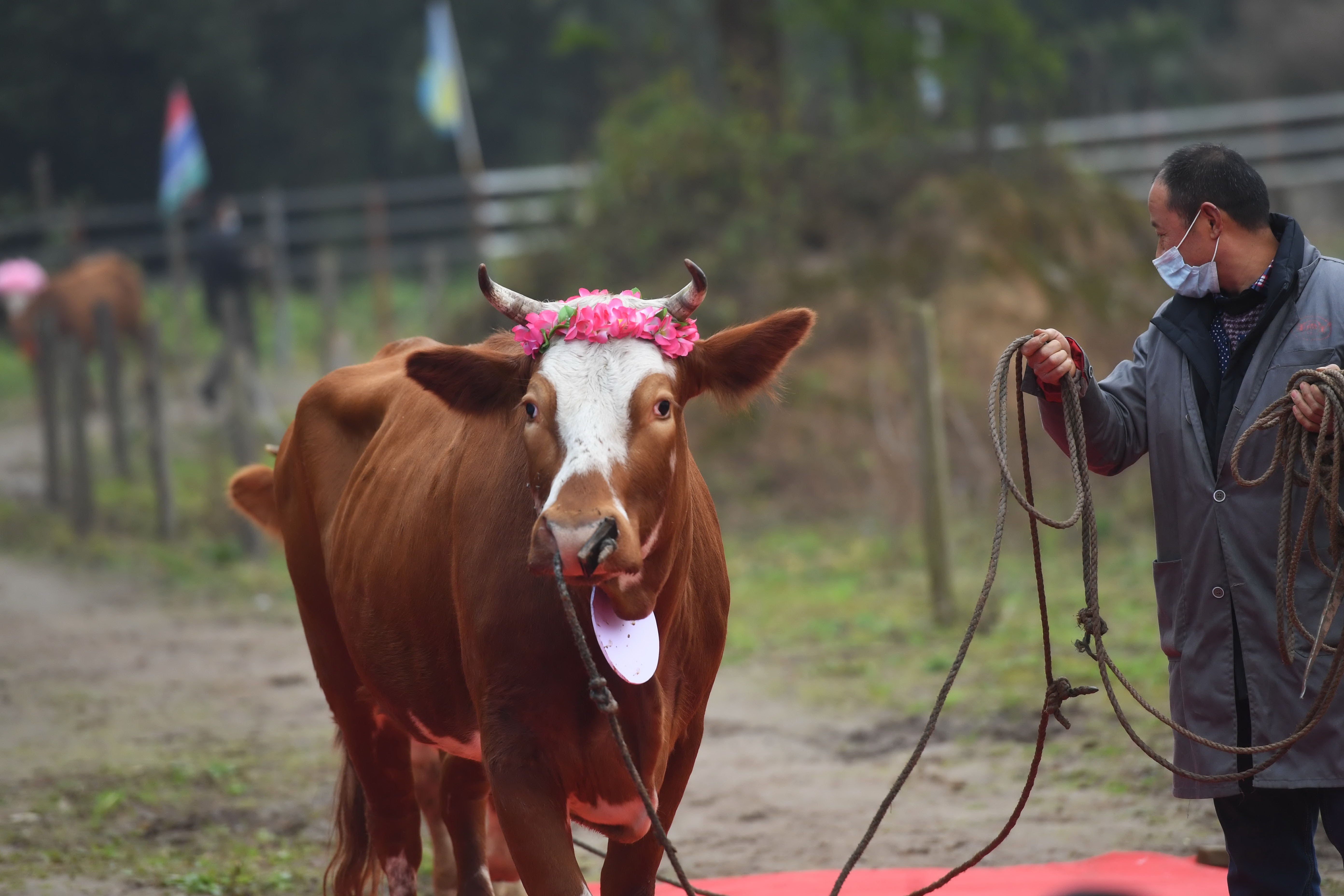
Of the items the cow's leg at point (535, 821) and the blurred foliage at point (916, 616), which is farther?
the blurred foliage at point (916, 616)

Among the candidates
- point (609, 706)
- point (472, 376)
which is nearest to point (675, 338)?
point (472, 376)

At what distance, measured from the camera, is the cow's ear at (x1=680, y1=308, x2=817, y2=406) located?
11.9 feet

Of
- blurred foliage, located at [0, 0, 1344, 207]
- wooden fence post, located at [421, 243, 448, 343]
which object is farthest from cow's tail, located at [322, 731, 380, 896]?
blurred foliage, located at [0, 0, 1344, 207]

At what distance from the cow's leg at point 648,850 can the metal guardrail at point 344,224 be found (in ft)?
53.4

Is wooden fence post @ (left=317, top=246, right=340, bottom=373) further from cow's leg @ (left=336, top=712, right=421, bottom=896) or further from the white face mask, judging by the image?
the white face mask

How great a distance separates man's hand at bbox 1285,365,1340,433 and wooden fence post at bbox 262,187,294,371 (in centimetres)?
1802

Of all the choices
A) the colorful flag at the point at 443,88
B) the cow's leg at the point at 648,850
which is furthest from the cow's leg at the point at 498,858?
the colorful flag at the point at 443,88

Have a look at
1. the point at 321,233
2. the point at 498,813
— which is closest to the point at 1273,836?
the point at 498,813

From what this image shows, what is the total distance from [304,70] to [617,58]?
6.58 metres

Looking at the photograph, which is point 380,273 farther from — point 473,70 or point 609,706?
point 609,706

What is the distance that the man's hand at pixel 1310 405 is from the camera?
127 inches

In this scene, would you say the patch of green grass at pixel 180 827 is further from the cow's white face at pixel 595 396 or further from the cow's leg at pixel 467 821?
the cow's white face at pixel 595 396

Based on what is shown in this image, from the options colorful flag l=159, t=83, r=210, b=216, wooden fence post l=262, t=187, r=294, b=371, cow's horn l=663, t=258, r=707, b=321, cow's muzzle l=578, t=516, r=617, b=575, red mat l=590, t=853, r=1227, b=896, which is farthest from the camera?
wooden fence post l=262, t=187, r=294, b=371

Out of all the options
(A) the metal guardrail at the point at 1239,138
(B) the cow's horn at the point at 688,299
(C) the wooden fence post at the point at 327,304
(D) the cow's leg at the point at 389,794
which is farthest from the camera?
(A) the metal guardrail at the point at 1239,138
